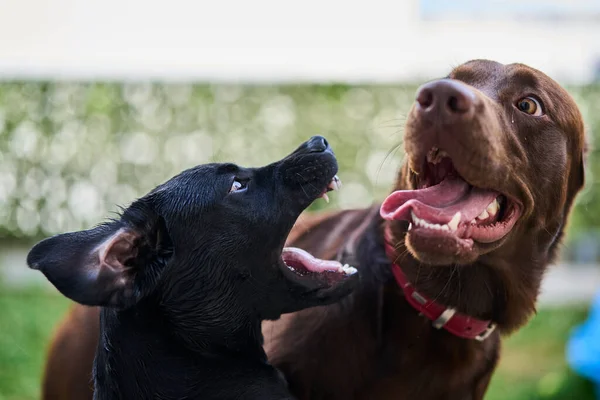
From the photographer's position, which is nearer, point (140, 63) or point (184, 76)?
point (184, 76)

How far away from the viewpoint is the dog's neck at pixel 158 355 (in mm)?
2412

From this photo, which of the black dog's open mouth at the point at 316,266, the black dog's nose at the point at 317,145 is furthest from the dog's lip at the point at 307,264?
the black dog's nose at the point at 317,145

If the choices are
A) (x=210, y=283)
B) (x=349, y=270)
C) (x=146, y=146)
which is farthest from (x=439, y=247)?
(x=146, y=146)

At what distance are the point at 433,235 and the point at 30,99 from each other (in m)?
5.99

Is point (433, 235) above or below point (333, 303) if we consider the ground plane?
above

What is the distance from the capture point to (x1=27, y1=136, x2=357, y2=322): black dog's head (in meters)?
2.46

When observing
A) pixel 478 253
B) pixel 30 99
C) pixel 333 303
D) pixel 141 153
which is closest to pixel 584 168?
pixel 478 253

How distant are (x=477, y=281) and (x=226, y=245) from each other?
879mm

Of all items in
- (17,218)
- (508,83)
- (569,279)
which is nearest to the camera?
(508,83)

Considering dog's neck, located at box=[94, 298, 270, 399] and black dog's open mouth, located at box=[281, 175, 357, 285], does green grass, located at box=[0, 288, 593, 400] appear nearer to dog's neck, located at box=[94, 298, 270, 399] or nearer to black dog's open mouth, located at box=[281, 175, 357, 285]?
black dog's open mouth, located at box=[281, 175, 357, 285]

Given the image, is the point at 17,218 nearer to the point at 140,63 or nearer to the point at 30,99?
the point at 30,99

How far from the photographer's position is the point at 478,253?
2.29 metres

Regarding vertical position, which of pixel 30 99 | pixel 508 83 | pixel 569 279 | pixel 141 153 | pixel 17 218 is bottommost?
pixel 569 279

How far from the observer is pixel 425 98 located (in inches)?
86.5
